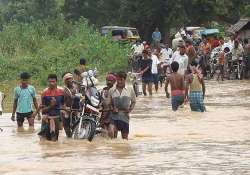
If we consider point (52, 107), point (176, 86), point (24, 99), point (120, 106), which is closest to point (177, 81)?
point (176, 86)

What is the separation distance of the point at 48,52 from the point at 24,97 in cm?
1928

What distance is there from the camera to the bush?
3225 centimetres

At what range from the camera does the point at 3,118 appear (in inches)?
772

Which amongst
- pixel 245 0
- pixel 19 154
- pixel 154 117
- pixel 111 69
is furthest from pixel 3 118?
pixel 245 0

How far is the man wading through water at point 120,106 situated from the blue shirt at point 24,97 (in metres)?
2.82

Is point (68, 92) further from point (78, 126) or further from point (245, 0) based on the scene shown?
point (245, 0)

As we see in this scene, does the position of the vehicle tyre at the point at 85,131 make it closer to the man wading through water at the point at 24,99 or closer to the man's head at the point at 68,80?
the man's head at the point at 68,80

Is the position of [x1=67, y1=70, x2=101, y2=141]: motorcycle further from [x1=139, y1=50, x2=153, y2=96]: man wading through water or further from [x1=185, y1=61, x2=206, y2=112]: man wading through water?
[x1=139, y1=50, x2=153, y2=96]: man wading through water

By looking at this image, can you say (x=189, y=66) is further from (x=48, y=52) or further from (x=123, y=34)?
(x=123, y=34)

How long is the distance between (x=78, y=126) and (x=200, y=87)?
507cm

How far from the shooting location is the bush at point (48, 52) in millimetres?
32250

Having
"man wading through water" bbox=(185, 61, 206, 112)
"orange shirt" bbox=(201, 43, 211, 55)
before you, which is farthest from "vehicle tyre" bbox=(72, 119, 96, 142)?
"orange shirt" bbox=(201, 43, 211, 55)

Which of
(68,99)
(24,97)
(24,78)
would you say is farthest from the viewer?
(24,97)

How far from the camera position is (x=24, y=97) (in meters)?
17.0
